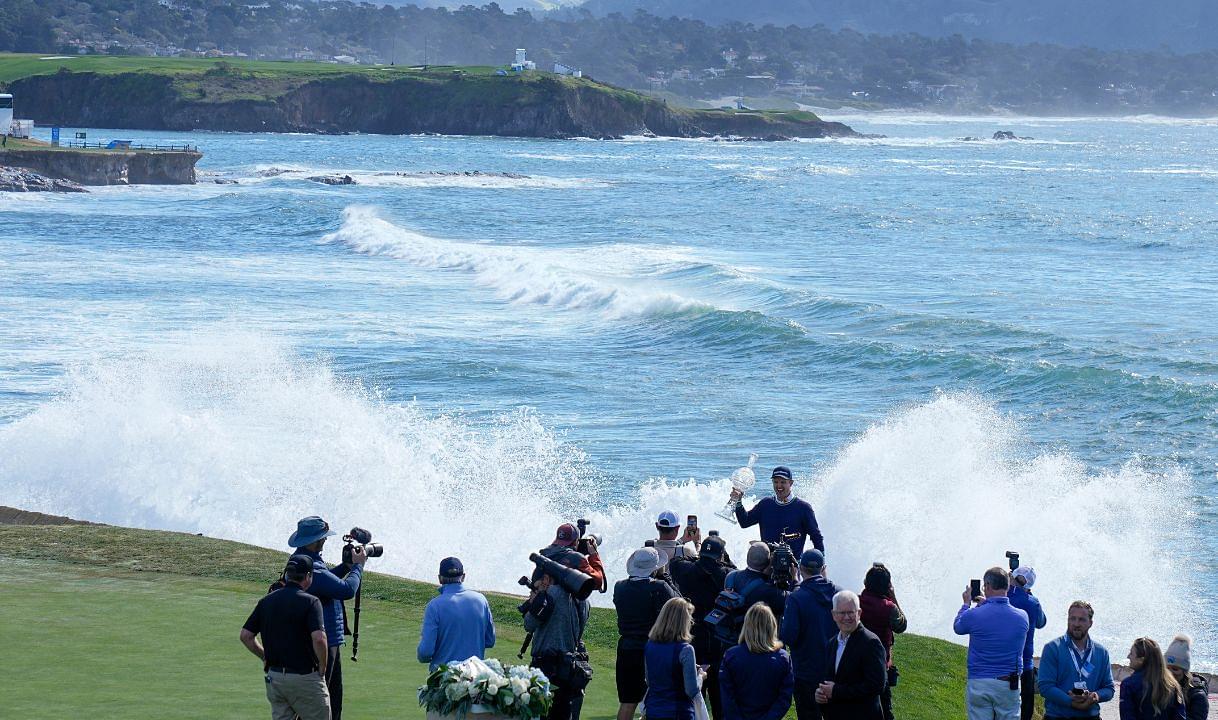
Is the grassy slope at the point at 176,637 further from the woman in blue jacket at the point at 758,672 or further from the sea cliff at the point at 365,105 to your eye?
the sea cliff at the point at 365,105

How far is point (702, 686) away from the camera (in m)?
10.5

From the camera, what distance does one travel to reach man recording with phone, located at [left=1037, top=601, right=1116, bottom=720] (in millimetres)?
9398

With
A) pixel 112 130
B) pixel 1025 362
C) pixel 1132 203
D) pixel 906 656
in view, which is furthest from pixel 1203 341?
pixel 112 130

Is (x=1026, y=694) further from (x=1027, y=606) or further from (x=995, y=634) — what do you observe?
(x=995, y=634)

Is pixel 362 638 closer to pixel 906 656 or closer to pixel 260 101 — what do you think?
pixel 906 656

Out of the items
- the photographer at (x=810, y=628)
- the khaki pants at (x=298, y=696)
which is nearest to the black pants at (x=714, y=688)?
the photographer at (x=810, y=628)

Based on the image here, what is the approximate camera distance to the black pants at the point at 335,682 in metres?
9.52

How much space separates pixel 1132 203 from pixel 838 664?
90961 millimetres

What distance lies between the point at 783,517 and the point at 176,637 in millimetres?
5068

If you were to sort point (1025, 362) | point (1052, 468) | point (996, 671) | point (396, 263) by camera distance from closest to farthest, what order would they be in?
point (996, 671) < point (1052, 468) < point (1025, 362) < point (396, 263)

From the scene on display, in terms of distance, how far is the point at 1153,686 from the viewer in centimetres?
888

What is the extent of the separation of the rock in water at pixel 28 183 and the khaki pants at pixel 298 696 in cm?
7883

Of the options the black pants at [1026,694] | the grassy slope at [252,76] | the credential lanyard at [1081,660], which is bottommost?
the black pants at [1026,694]

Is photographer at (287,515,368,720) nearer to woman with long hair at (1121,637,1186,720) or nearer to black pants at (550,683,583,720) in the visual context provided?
black pants at (550,683,583,720)
